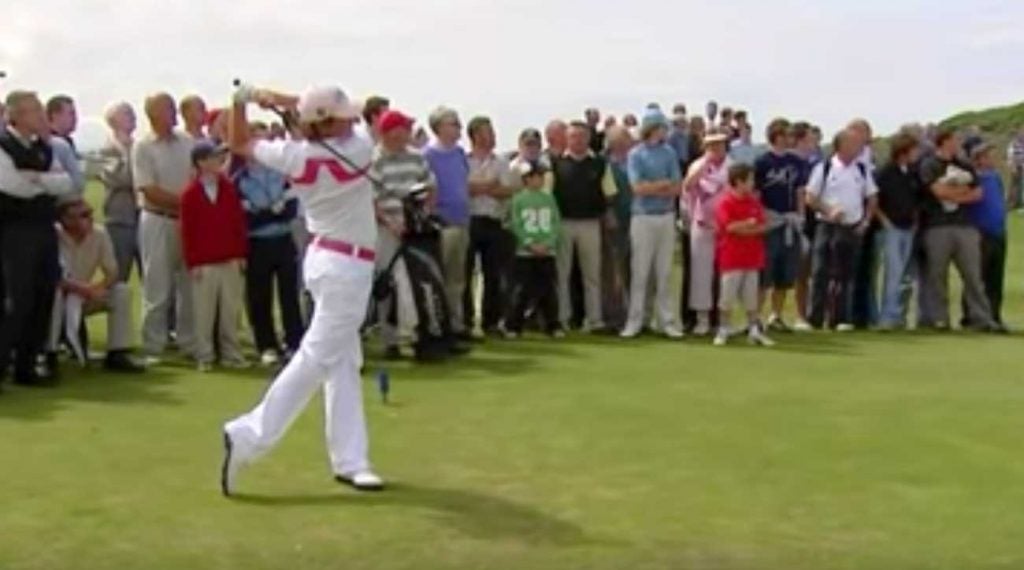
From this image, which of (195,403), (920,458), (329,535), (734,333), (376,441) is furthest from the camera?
(734,333)

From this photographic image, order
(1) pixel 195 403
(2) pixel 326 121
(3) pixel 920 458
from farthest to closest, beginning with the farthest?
(1) pixel 195 403 → (3) pixel 920 458 → (2) pixel 326 121

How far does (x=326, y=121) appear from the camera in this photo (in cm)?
817

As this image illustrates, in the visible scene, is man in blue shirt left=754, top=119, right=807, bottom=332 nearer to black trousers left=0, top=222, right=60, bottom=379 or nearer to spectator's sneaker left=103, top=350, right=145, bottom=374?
spectator's sneaker left=103, top=350, right=145, bottom=374

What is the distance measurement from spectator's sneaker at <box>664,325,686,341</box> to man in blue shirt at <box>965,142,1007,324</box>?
3279 mm

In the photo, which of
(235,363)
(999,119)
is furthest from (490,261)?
(999,119)

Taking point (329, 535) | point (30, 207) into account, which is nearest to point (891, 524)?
point (329, 535)

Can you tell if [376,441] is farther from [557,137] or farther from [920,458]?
[557,137]

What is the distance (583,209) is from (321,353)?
24.3 ft

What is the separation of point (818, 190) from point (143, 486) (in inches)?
360

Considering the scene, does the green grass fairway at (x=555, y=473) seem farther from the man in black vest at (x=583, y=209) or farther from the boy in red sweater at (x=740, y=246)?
the man in black vest at (x=583, y=209)

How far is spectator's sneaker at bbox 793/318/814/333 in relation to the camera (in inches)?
629

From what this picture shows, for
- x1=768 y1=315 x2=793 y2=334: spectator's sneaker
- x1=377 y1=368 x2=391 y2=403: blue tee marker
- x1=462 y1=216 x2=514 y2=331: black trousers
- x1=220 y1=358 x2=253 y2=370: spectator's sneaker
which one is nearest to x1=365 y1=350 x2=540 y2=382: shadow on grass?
x1=377 y1=368 x2=391 y2=403: blue tee marker

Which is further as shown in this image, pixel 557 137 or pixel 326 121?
pixel 557 137

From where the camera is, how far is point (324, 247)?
27.1 feet
